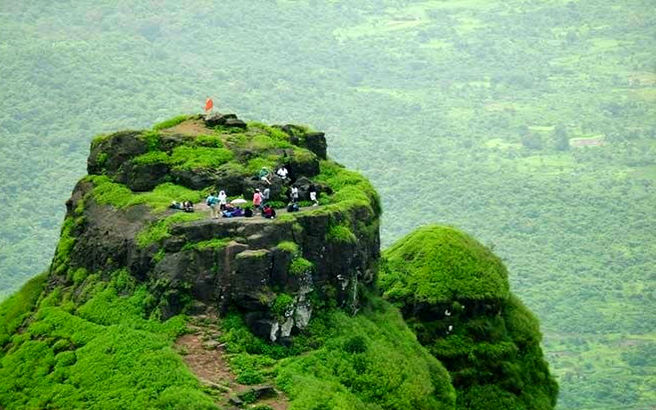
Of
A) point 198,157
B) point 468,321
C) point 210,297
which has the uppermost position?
point 198,157

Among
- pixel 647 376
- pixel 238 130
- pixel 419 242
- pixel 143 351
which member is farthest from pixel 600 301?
pixel 143 351

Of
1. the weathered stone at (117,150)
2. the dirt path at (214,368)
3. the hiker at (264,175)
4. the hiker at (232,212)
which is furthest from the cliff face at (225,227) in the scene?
the dirt path at (214,368)

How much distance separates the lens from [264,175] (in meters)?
46.9

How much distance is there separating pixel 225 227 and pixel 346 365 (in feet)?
16.7

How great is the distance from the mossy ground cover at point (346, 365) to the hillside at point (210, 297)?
5 cm

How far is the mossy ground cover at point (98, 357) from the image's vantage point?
39.9m

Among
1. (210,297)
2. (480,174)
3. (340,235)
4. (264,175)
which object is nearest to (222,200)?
(264,175)

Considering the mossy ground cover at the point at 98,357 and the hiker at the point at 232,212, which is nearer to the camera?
the mossy ground cover at the point at 98,357

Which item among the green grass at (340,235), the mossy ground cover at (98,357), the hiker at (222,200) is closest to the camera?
the mossy ground cover at (98,357)

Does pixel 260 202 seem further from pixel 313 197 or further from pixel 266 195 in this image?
pixel 313 197

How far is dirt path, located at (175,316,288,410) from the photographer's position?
40000mm

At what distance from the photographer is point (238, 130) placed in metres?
50.7

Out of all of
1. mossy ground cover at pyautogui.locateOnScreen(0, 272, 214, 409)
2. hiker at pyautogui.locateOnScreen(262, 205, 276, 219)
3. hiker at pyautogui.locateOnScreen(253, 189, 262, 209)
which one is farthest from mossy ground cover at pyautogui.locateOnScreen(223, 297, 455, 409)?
hiker at pyautogui.locateOnScreen(253, 189, 262, 209)

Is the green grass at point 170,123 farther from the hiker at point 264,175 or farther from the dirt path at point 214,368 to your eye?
the dirt path at point 214,368
